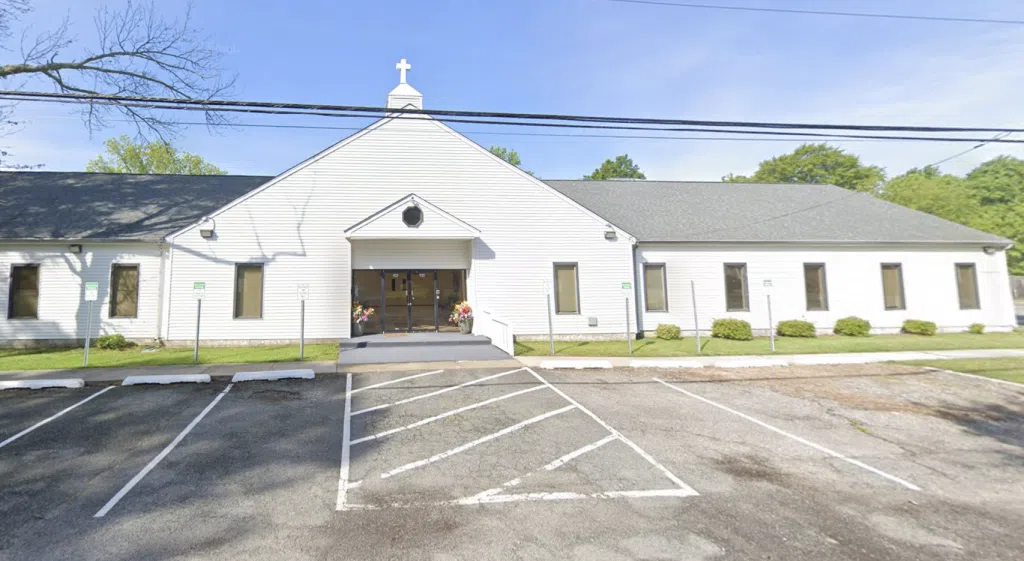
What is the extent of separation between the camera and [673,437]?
6.83 metres

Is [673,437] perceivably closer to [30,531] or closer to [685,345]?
[30,531]

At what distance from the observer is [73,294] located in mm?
15188

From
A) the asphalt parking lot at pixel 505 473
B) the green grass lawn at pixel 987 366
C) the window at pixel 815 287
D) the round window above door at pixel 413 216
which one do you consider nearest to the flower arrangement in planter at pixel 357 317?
the round window above door at pixel 413 216

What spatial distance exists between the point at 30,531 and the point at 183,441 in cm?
246

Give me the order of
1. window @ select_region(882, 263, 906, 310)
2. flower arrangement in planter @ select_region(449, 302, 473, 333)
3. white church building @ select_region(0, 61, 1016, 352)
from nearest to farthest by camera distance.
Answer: white church building @ select_region(0, 61, 1016, 352) → flower arrangement in planter @ select_region(449, 302, 473, 333) → window @ select_region(882, 263, 906, 310)

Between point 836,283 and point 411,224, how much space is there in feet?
61.2

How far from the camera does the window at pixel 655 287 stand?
18.2 meters

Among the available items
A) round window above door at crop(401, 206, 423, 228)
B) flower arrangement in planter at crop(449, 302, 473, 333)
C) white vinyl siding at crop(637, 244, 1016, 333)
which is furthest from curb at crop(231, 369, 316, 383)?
white vinyl siding at crop(637, 244, 1016, 333)

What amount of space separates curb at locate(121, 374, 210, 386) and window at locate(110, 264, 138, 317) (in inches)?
294

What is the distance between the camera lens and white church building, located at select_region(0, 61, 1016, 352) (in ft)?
49.7

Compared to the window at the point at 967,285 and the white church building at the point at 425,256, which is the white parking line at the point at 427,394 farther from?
the window at the point at 967,285

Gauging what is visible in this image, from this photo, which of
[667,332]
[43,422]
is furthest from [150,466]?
[667,332]

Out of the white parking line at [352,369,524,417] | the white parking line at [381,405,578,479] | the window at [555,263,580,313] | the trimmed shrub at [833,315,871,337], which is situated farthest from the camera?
the trimmed shrub at [833,315,871,337]

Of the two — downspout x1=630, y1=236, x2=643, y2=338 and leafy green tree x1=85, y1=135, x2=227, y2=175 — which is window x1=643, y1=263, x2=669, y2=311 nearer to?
downspout x1=630, y1=236, x2=643, y2=338
